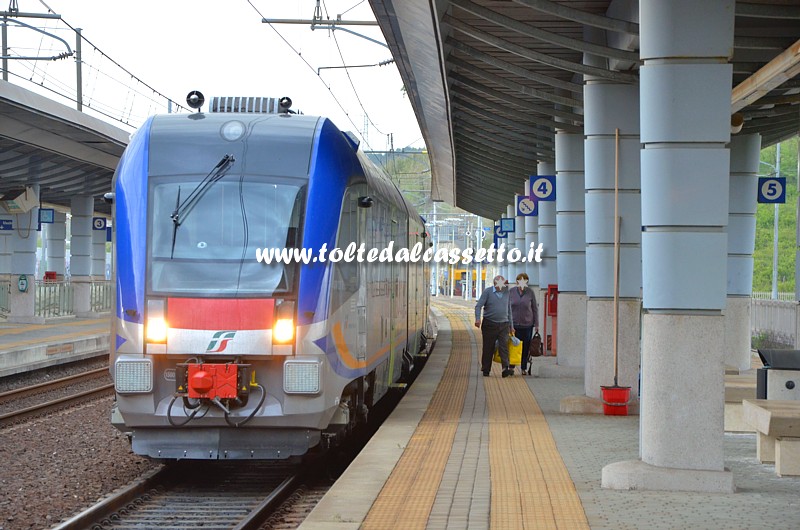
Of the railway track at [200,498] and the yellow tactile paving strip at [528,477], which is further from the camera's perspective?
the railway track at [200,498]

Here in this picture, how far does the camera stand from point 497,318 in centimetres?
1956

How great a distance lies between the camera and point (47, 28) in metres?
25.0

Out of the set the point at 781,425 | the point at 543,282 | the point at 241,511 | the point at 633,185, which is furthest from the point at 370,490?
the point at 543,282

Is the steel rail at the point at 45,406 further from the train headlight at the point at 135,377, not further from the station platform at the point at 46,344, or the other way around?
the train headlight at the point at 135,377

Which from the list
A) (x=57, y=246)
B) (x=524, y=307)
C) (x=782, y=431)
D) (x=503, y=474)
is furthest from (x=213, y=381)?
(x=57, y=246)

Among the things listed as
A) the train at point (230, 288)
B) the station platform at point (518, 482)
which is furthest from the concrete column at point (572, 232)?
the train at point (230, 288)

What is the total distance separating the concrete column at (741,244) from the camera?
21.3 meters

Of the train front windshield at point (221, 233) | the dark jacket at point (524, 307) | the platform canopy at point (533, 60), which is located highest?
the platform canopy at point (533, 60)

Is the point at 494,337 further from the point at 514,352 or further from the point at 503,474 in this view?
the point at 503,474

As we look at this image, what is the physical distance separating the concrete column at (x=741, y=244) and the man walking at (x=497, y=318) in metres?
4.33

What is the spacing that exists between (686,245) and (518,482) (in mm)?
2262

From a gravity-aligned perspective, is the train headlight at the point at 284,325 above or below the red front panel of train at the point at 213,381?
above

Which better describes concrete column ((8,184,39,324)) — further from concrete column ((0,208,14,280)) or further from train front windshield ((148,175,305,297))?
train front windshield ((148,175,305,297))

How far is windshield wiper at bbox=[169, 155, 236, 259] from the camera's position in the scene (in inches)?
405
